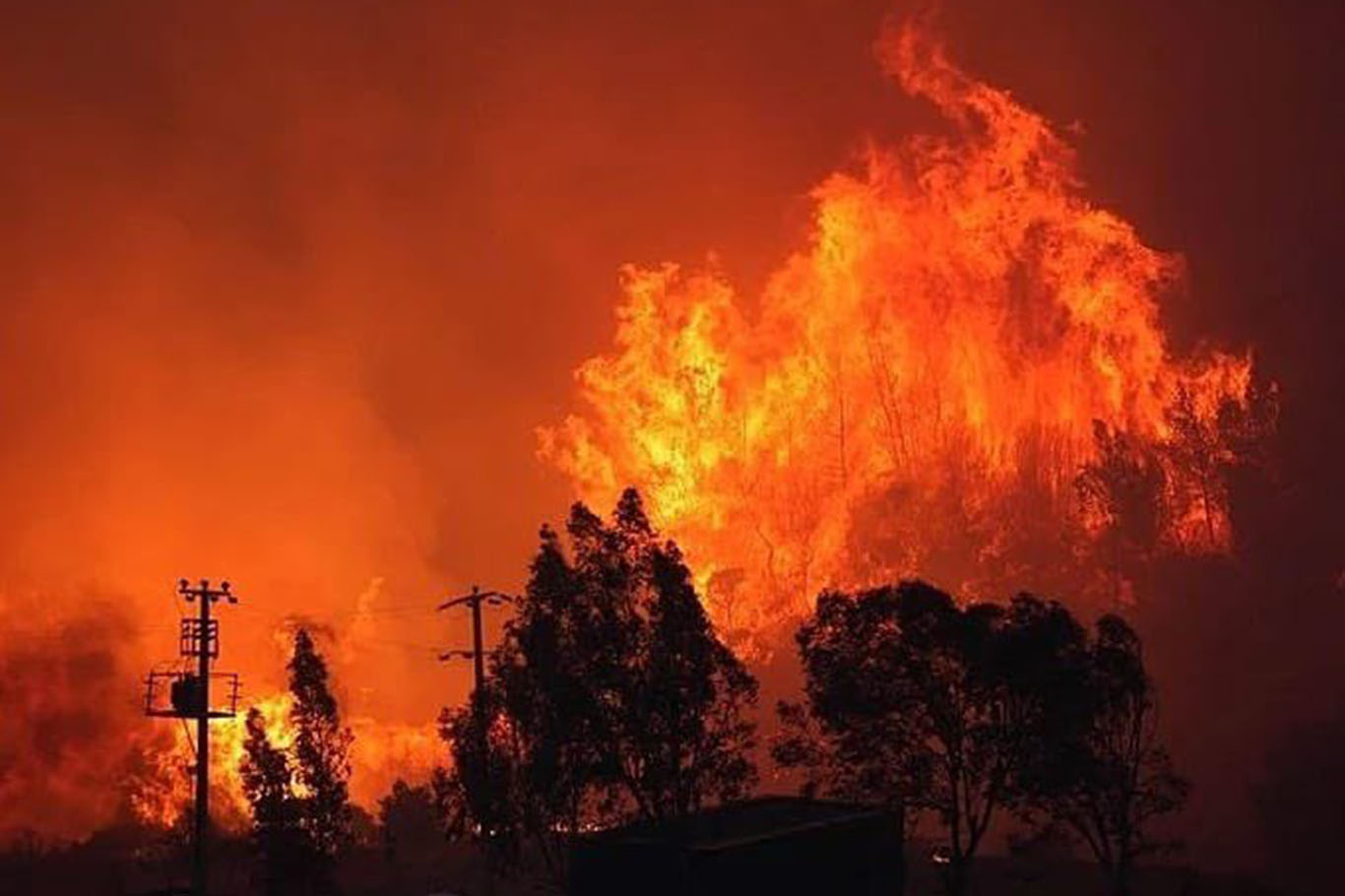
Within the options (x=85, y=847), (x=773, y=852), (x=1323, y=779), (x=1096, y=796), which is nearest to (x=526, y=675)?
(x=773, y=852)

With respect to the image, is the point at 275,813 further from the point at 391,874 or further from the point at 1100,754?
the point at 391,874

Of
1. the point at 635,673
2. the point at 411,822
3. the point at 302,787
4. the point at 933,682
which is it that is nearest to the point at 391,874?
the point at 411,822

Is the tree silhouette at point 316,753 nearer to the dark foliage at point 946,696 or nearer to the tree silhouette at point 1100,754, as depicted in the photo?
the dark foliage at point 946,696

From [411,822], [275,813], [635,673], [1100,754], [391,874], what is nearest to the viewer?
[635,673]

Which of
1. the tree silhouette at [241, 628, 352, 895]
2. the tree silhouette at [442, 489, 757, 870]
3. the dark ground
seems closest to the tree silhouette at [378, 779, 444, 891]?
the dark ground

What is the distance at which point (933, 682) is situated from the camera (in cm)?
4994

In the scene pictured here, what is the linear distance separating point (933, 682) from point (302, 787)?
126ft

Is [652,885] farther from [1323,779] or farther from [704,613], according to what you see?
[1323,779]

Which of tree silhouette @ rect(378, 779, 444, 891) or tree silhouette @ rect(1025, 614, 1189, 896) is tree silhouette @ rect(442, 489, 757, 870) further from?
tree silhouette @ rect(378, 779, 444, 891)

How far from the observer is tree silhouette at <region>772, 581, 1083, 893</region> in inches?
1948

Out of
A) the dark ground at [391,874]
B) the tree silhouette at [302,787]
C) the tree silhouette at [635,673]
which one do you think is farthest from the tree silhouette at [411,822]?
the tree silhouette at [635,673]

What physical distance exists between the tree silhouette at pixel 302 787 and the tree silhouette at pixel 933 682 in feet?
101

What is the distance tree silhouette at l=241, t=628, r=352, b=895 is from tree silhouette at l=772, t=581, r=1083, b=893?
30840 mm

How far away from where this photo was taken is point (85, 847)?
527 ft
